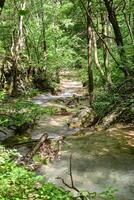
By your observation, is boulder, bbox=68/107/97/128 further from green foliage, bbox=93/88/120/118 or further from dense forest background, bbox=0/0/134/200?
green foliage, bbox=93/88/120/118

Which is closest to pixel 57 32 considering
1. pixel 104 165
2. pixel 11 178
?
pixel 104 165

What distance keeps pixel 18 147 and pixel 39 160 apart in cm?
141

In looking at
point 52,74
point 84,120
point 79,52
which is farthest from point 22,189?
point 79,52

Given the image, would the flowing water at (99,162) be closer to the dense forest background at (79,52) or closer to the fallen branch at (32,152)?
the fallen branch at (32,152)

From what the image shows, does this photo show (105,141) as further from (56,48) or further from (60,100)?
(56,48)

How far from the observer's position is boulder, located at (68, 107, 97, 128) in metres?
13.8

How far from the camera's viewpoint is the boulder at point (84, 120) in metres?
13.8

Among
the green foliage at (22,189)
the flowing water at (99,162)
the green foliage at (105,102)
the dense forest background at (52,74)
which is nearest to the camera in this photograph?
the green foliage at (22,189)

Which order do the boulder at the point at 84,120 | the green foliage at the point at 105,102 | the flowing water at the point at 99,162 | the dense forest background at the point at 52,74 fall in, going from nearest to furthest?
the dense forest background at the point at 52,74, the flowing water at the point at 99,162, the boulder at the point at 84,120, the green foliage at the point at 105,102

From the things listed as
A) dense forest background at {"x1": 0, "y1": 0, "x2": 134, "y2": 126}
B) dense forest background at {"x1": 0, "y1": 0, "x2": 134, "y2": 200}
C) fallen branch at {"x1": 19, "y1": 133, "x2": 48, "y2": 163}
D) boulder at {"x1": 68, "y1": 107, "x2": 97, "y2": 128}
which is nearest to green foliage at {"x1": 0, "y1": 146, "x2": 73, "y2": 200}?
dense forest background at {"x1": 0, "y1": 0, "x2": 134, "y2": 200}

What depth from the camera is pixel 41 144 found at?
10.3 m

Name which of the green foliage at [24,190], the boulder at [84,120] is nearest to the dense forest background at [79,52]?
the boulder at [84,120]

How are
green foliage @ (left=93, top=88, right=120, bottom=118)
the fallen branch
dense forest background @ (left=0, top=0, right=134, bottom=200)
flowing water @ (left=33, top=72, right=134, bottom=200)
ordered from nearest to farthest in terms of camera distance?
dense forest background @ (left=0, top=0, right=134, bottom=200), flowing water @ (left=33, top=72, right=134, bottom=200), the fallen branch, green foliage @ (left=93, top=88, right=120, bottom=118)

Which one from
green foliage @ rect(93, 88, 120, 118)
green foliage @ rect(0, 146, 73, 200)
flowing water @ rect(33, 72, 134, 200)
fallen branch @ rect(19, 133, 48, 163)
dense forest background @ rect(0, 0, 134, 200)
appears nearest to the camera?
green foliage @ rect(0, 146, 73, 200)
